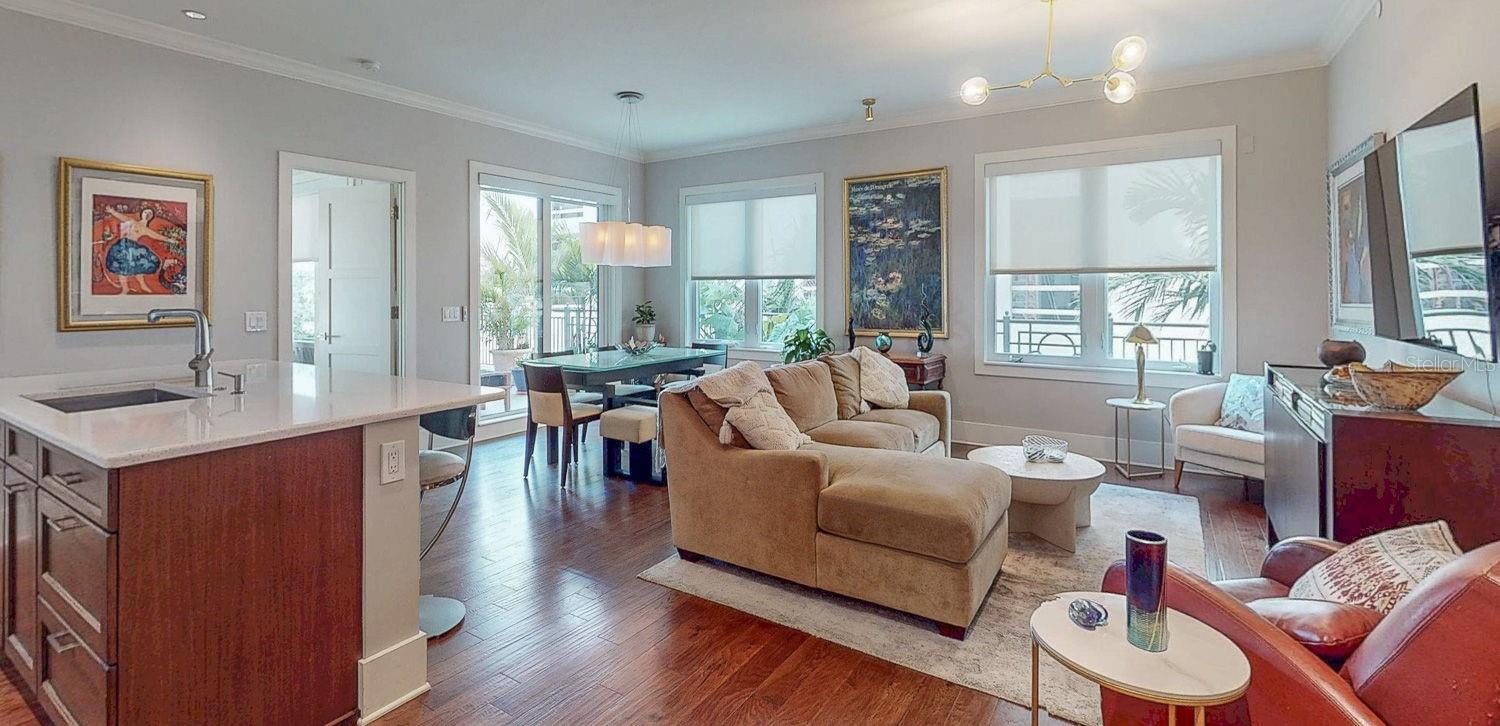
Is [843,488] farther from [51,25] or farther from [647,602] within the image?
[51,25]

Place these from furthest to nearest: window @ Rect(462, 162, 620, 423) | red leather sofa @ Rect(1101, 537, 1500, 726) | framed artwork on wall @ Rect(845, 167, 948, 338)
→ window @ Rect(462, 162, 620, 423)
framed artwork on wall @ Rect(845, 167, 948, 338)
red leather sofa @ Rect(1101, 537, 1500, 726)

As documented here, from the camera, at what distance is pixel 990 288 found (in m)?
5.41

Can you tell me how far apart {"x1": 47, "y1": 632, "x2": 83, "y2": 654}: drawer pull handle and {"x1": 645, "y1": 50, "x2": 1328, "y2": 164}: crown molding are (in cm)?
535

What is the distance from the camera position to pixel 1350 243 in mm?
3605

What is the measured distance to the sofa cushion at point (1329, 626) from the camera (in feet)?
4.07

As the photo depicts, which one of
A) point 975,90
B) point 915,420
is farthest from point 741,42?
point 915,420

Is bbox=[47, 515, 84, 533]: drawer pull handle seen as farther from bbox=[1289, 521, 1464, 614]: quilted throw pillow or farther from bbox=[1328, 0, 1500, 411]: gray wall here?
bbox=[1328, 0, 1500, 411]: gray wall

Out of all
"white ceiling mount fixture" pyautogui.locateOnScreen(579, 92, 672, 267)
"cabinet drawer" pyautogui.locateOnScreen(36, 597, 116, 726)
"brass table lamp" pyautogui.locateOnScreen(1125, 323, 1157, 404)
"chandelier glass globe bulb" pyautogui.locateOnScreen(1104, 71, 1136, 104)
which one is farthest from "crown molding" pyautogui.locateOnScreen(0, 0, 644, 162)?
"brass table lamp" pyautogui.locateOnScreen(1125, 323, 1157, 404)

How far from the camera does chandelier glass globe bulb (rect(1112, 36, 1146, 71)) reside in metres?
2.86

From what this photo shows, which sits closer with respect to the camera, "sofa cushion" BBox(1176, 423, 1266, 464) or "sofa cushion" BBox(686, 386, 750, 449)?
"sofa cushion" BBox(686, 386, 750, 449)

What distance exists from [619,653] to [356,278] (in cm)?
430

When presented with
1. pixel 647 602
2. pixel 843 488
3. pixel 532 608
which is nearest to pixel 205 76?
pixel 532 608

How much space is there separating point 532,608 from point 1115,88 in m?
3.41

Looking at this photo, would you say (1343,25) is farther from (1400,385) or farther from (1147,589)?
(1147,589)
